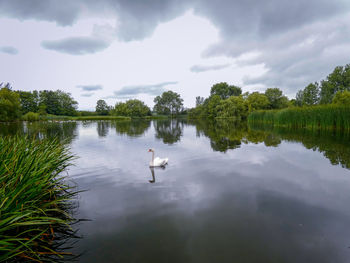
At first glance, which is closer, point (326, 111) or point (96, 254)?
point (96, 254)

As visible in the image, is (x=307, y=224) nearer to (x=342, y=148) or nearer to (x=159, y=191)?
(x=159, y=191)

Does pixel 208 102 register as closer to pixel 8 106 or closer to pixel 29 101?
pixel 8 106

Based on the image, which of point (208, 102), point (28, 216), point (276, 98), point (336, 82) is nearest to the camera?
point (28, 216)

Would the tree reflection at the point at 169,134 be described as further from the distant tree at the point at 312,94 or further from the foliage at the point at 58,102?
the foliage at the point at 58,102

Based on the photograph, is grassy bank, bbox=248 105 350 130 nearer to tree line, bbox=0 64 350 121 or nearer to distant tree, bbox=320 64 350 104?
tree line, bbox=0 64 350 121

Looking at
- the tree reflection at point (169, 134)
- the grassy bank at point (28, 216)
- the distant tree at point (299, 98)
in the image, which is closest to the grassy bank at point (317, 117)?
the tree reflection at point (169, 134)

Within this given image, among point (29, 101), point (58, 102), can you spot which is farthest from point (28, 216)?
point (58, 102)

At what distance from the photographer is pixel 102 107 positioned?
11512 cm

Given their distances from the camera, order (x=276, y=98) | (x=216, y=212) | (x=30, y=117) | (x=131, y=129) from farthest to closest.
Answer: (x=276, y=98)
(x=30, y=117)
(x=131, y=129)
(x=216, y=212)

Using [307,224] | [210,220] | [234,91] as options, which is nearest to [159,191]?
[210,220]

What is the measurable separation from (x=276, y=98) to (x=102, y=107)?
322ft

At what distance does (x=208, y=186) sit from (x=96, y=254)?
12.7 ft

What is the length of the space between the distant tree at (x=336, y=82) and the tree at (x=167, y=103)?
7747cm

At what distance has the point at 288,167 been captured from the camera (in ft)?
26.1
